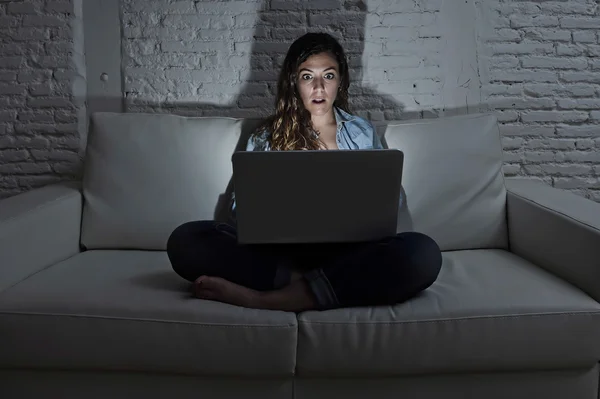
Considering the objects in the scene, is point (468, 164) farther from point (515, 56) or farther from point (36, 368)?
point (36, 368)

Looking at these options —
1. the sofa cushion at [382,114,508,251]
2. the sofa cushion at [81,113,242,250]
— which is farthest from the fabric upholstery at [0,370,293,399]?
the sofa cushion at [382,114,508,251]

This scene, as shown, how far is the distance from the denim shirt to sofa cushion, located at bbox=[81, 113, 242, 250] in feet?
0.33

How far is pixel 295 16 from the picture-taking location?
2574 millimetres

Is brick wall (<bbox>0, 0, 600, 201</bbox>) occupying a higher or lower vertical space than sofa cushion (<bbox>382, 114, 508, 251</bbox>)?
higher

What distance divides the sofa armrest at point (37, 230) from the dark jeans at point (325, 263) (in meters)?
0.42

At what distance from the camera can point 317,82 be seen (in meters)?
2.13

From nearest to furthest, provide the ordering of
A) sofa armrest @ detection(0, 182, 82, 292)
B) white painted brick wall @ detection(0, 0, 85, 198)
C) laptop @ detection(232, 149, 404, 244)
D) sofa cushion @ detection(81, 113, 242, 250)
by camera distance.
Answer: laptop @ detection(232, 149, 404, 244) → sofa armrest @ detection(0, 182, 82, 292) → sofa cushion @ detection(81, 113, 242, 250) → white painted brick wall @ detection(0, 0, 85, 198)

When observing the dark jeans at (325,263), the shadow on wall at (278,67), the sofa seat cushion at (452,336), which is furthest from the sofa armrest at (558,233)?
the shadow on wall at (278,67)

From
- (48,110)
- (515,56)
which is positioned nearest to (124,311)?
(48,110)

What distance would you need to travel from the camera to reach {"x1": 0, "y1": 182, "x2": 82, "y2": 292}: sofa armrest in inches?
67.4

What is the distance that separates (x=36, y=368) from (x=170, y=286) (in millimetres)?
380

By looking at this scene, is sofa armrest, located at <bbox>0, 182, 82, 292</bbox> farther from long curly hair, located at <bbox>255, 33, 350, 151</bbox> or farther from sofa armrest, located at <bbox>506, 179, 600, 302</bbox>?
sofa armrest, located at <bbox>506, 179, 600, 302</bbox>

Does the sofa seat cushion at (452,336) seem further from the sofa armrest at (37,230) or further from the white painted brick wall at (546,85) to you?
the white painted brick wall at (546,85)

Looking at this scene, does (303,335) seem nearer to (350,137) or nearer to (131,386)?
(131,386)
